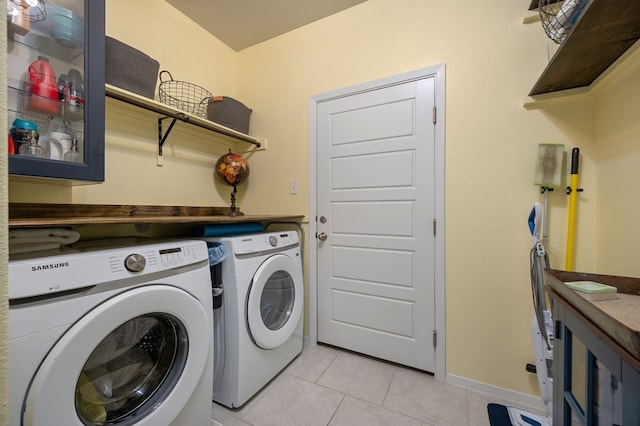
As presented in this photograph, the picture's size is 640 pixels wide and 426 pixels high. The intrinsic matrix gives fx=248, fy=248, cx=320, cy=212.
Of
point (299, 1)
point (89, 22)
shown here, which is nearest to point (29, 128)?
point (89, 22)

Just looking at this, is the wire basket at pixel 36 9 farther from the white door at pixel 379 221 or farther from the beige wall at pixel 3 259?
the white door at pixel 379 221

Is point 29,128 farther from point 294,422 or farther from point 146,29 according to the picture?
point 294,422

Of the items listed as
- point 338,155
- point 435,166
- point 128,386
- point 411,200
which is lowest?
point 128,386

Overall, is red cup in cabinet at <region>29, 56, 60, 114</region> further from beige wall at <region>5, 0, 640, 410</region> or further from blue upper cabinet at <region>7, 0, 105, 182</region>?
beige wall at <region>5, 0, 640, 410</region>

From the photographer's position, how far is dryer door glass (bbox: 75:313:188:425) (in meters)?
0.86

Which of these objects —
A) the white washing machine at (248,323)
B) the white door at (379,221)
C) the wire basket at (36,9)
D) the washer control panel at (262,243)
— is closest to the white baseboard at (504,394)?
the white door at (379,221)

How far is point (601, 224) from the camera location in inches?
47.4

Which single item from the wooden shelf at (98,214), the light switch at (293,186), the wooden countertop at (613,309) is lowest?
the wooden countertop at (613,309)

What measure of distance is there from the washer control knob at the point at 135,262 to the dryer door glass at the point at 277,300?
0.74 metres

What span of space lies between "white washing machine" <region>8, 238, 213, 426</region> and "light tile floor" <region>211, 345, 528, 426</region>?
35 centimetres

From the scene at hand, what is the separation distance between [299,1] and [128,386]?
241 cm

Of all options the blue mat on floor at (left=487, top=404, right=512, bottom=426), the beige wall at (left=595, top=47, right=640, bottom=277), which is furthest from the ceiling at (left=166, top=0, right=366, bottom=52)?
the blue mat on floor at (left=487, top=404, right=512, bottom=426)

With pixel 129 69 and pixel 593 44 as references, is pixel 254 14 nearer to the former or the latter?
pixel 129 69

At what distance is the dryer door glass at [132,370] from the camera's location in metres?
0.86
